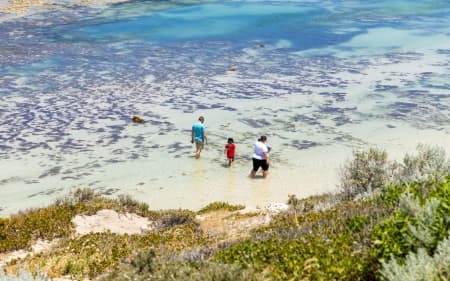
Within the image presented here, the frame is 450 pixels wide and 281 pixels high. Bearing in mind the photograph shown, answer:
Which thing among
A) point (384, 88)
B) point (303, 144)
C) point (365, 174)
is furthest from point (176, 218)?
point (384, 88)

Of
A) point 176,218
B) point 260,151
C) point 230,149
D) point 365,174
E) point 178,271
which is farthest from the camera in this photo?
point 230,149

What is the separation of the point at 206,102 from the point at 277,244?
19547mm

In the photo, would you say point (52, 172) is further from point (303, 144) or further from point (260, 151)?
point (303, 144)

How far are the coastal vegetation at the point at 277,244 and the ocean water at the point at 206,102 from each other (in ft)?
12.9

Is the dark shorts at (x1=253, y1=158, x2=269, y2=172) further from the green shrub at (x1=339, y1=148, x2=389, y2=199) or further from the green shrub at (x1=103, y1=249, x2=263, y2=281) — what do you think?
the green shrub at (x1=103, y1=249, x2=263, y2=281)

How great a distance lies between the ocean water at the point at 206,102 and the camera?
16.8m

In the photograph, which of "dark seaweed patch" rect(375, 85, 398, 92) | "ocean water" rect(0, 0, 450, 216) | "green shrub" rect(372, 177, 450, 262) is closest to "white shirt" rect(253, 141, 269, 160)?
"ocean water" rect(0, 0, 450, 216)

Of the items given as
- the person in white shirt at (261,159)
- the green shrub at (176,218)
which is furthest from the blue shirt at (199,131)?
the green shrub at (176,218)

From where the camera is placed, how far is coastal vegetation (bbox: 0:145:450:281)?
519 cm

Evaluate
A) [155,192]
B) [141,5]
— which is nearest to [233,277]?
[155,192]

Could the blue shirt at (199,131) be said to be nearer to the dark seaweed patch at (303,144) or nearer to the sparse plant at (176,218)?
the dark seaweed patch at (303,144)

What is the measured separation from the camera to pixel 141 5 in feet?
226

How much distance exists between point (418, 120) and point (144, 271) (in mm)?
18552

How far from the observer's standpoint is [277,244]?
672cm
